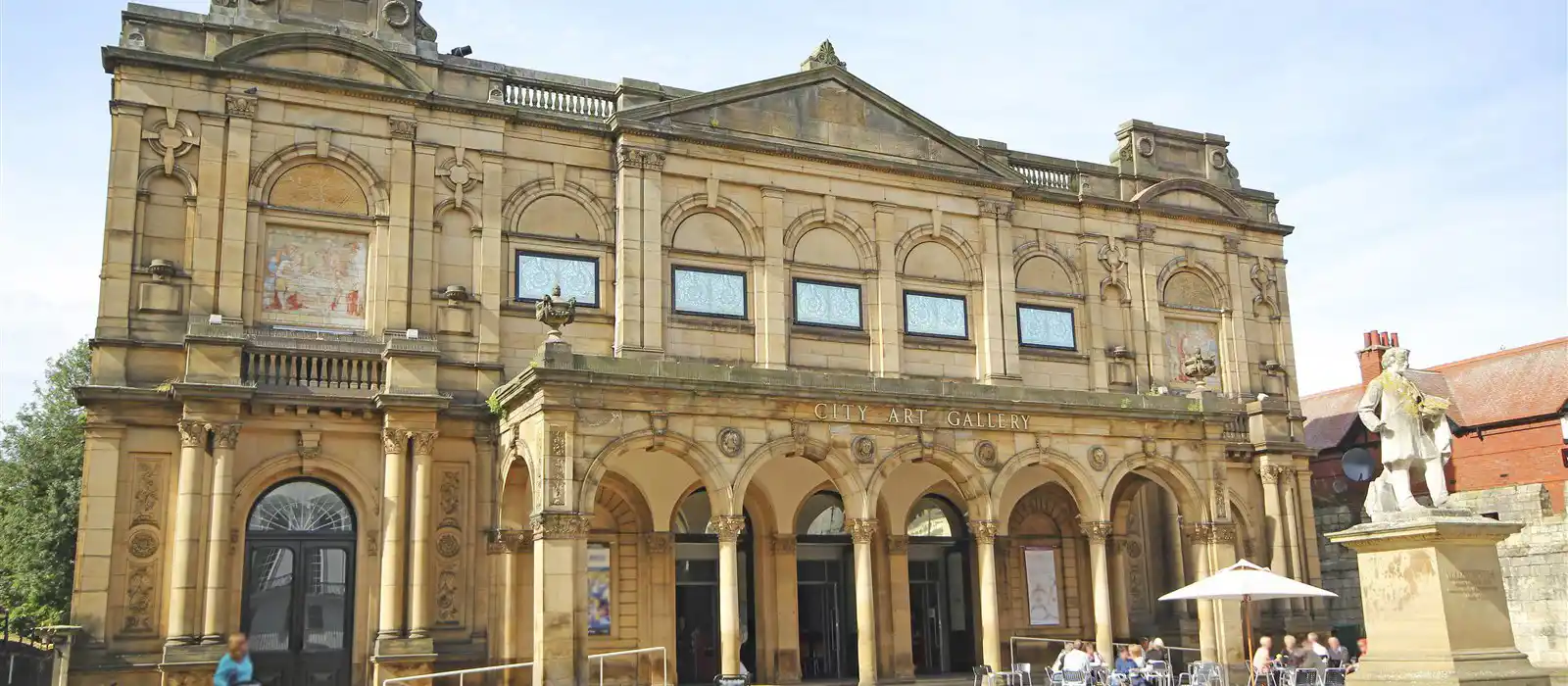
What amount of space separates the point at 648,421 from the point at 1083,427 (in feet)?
29.4

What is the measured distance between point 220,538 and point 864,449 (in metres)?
11.1

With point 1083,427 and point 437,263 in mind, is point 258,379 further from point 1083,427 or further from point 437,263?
point 1083,427

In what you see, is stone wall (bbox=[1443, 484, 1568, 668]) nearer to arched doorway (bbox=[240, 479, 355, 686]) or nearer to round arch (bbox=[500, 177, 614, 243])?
round arch (bbox=[500, 177, 614, 243])

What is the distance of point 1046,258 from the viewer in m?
31.7

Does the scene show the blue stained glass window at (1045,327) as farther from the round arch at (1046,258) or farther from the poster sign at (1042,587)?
the poster sign at (1042,587)

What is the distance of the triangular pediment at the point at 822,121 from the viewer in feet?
93.1

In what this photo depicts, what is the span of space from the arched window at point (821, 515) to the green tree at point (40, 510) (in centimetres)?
1795

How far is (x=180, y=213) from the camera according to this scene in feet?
80.4

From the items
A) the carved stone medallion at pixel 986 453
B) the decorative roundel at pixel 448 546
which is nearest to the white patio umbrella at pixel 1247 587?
the carved stone medallion at pixel 986 453

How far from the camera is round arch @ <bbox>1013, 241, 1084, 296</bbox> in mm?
31266

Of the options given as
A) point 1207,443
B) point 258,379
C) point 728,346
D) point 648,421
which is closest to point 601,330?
point 728,346

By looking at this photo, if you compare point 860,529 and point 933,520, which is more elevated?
point 933,520

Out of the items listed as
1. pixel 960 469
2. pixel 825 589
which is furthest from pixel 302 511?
pixel 960 469

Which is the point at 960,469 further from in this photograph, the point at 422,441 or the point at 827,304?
the point at 422,441
